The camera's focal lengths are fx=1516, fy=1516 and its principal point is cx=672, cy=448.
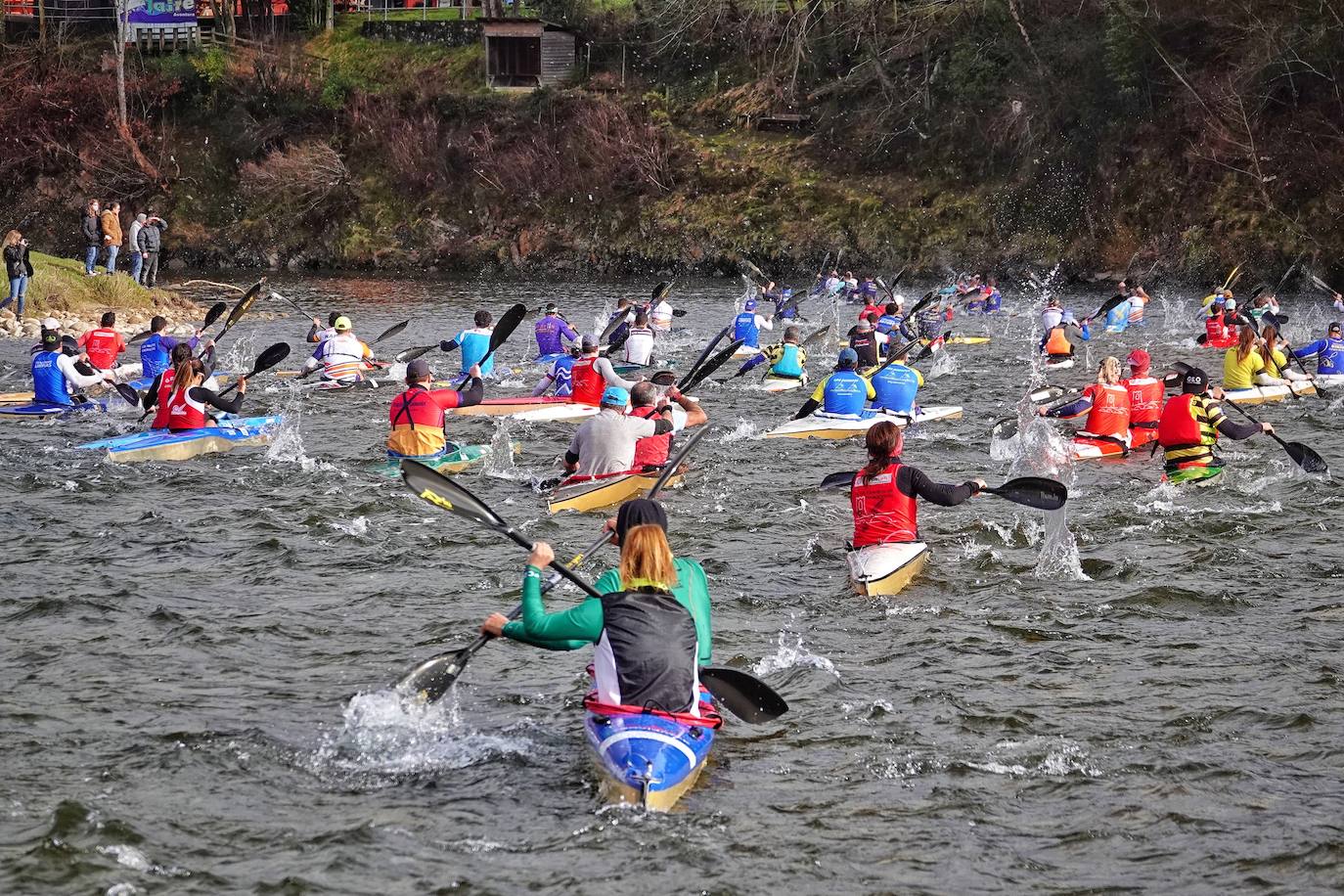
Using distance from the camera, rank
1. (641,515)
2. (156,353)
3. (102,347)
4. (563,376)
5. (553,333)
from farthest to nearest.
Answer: (553,333), (563,376), (102,347), (156,353), (641,515)

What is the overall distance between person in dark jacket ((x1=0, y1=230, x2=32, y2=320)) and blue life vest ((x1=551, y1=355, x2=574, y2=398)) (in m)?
12.6

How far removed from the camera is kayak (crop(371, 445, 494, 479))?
15.4m

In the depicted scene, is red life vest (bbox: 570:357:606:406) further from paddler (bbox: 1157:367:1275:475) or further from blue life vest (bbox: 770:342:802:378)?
paddler (bbox: 1157:367:1275:475)

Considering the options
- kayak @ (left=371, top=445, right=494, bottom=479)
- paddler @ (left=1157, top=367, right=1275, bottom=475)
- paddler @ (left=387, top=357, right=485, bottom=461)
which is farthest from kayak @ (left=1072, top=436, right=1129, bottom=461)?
paddler @ (left=387, top=357, right=485, bottom=461)

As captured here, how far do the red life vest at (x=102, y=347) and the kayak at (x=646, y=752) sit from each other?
14.6m

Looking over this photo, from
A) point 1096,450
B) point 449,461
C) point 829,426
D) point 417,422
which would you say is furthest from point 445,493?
point 829,426

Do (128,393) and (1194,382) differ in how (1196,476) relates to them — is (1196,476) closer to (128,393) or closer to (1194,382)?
(1194,382)

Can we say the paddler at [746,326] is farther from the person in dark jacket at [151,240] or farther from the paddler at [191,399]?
the person in dark jacket at [151,240]

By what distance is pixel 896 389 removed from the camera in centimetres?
1852

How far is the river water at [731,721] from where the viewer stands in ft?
23.3

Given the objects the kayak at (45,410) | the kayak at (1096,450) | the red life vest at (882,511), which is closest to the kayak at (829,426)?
the kayak at (1096,450)

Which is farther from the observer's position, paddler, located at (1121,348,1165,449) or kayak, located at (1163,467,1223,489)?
paddler, located at (1121,348,1165,449)

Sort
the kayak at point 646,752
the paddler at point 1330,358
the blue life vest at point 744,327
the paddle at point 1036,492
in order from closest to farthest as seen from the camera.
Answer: the kayak at point 646,752 < the paddle at point 1036,492 < the paddler at point 1330,358 < the blue life vest at point 744,327

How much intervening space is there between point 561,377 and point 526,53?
3797 cm
